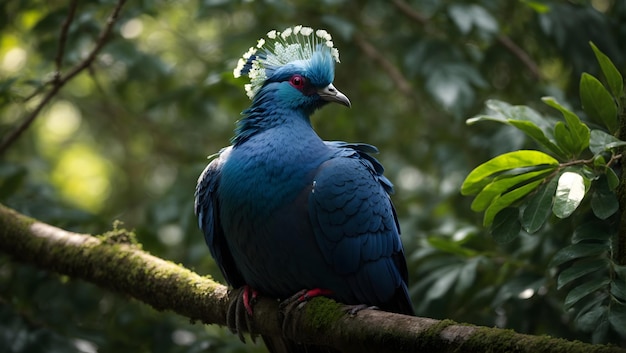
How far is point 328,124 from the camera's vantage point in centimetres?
615

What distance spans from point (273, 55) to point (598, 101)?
174cm

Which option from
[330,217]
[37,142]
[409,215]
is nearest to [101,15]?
[37,142]

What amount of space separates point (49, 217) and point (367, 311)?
110 inches

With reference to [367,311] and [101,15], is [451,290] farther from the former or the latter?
[101,15]

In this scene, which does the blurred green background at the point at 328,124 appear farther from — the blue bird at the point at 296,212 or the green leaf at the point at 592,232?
the green leaf at the point at 592,232

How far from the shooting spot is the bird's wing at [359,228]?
3.31 metres

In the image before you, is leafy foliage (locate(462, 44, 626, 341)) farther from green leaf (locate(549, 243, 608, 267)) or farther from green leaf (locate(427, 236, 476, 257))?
green leaf (locate(427, 236, 476, 257))

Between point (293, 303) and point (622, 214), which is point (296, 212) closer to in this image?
point (293, 303)

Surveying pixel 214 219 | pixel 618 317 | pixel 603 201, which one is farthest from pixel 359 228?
Answer: pixel 618 317

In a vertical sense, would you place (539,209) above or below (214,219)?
below

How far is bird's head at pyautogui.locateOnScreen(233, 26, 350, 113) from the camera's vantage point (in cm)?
370

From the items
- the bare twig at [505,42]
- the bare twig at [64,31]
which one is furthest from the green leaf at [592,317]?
the bare twig at [64,31]

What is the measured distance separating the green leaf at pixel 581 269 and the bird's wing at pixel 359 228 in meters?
0.88

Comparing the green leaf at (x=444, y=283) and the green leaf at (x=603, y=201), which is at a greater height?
the green leaf at (x=444, y=283)
